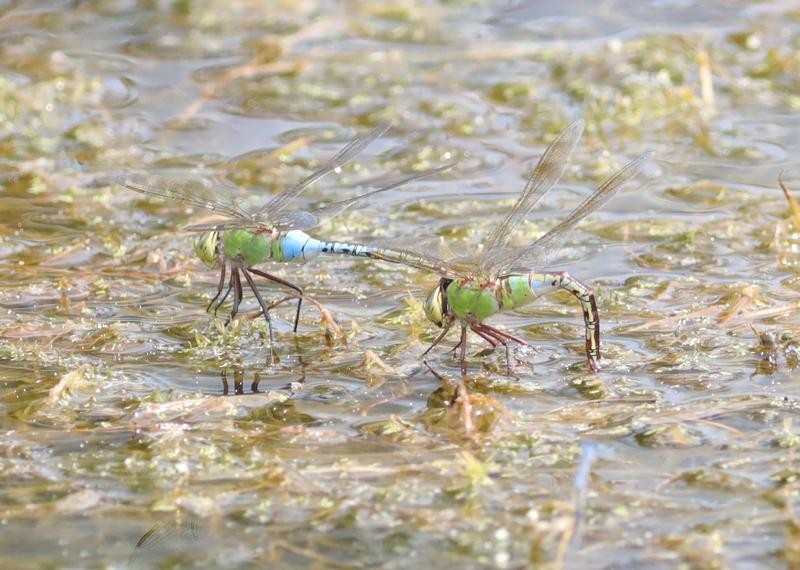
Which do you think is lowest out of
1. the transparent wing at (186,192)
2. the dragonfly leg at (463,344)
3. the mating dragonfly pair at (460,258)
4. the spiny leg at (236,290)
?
the dragonfly leg at (463,344)

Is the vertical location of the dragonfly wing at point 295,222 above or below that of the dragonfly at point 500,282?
above

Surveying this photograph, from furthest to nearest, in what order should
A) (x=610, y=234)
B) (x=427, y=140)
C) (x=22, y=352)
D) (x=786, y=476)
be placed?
(x=427, y=140)
(x=610, y=234)
(x=22, y=352)
(x=786, y=476)

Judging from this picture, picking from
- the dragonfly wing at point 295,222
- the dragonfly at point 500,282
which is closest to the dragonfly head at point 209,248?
the dragonfly wing at point 295,222

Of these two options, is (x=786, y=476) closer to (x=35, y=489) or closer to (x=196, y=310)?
(x=35, y=489)

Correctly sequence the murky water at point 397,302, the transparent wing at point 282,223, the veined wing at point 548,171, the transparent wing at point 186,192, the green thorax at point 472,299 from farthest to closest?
1. the transparent wing at point 186,192
2. the transparent wing at point 282,223
3. the veined wing at point 548,171
4. the green thorax at point 472,299
5. the murky water at point 397,302

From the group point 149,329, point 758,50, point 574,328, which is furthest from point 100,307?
point 758,50

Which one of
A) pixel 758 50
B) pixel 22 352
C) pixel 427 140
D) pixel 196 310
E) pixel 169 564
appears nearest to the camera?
pixel 169 564

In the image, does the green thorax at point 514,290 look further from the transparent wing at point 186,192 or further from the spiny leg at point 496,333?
the transparent wing at point 186,192

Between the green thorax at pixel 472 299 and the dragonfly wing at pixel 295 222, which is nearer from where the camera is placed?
the green thorax at pixel 472 299
